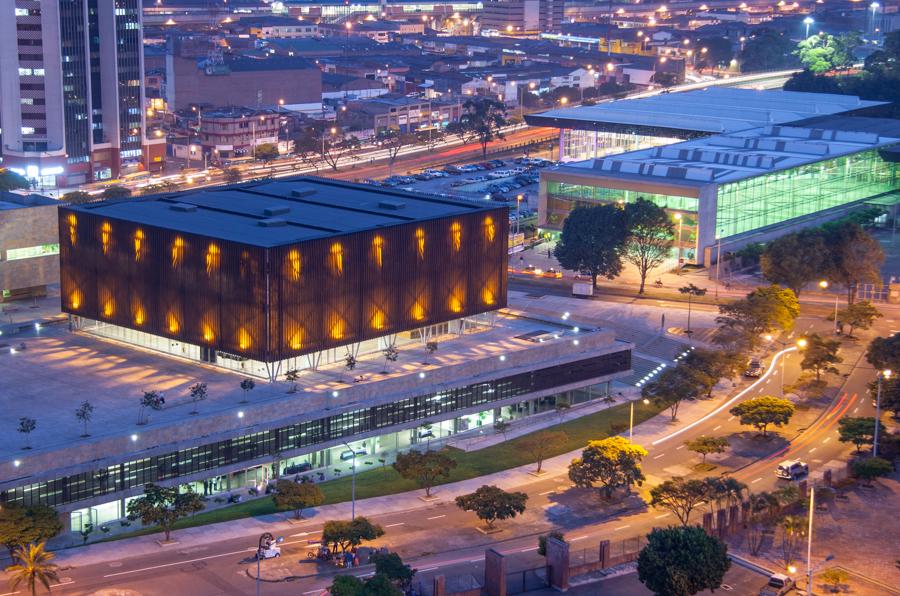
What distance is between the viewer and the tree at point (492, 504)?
10125cm

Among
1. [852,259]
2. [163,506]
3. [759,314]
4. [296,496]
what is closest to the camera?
[163,506]

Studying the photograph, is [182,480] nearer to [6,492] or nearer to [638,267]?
[6,492]

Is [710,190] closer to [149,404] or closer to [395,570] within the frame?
[149,404]

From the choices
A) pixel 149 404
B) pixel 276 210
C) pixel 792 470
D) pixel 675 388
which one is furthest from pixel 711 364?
pixel 149 404

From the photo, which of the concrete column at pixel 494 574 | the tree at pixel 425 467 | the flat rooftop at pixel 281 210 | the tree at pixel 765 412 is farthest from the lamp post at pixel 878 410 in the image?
the concrete column at pixel 494 574

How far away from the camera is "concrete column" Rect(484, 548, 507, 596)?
91.2m

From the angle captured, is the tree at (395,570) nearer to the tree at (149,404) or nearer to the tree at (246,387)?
the tree at (149,404)

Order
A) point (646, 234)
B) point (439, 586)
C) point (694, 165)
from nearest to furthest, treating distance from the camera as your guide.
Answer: point (439, 586) < point (646, 234) < point (694, 165)

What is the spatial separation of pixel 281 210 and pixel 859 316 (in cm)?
5865

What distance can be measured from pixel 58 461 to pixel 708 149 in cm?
11899

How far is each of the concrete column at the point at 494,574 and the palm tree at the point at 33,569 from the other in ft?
84.9

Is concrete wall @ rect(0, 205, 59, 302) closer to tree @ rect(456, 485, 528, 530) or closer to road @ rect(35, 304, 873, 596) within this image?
road @ rect(35, 304, 873, 596)

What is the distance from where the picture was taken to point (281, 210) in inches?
5118

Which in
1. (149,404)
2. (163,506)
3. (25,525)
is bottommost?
(163,506)
